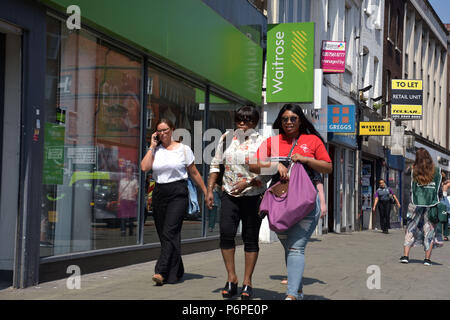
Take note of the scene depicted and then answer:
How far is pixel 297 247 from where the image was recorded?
584 cm

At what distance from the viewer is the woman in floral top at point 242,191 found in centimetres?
661

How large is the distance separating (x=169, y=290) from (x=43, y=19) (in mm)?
3102

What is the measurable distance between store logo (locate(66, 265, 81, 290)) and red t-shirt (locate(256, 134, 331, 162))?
7.87 ft

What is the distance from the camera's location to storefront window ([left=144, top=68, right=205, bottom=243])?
391 inches

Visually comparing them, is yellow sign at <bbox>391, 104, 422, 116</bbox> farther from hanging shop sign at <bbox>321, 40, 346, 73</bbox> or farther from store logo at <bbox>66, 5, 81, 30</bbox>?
store logo at <bbox>66, 5, 81, 30</bbox>

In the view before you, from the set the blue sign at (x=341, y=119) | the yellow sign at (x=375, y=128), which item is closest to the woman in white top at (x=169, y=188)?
the blue sign at (x=341, y=119)

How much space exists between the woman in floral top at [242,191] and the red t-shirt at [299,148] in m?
0.40

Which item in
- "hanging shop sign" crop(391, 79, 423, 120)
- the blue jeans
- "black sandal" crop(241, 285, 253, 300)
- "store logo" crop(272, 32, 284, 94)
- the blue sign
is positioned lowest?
Answer: "black sandal" crop(241, 285, 253, 300)

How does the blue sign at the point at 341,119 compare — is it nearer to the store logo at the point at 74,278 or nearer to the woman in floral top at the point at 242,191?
the store logo at the point at 74,278

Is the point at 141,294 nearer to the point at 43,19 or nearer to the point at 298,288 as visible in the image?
the point at 298,288

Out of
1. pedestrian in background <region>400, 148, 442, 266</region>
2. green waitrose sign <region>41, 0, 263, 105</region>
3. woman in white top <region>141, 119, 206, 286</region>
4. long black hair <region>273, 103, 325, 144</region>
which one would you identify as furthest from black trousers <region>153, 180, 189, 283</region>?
pedestrian in background <region>400, 148, 442, 266</region>

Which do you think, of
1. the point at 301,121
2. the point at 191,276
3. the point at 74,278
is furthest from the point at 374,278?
the point at 74,278

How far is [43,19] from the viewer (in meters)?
7.18

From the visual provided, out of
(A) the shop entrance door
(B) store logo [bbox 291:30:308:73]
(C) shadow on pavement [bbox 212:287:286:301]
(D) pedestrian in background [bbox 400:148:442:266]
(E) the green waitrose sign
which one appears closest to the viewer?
(C) shadow on pavement [bbox 212:287:286:301]
